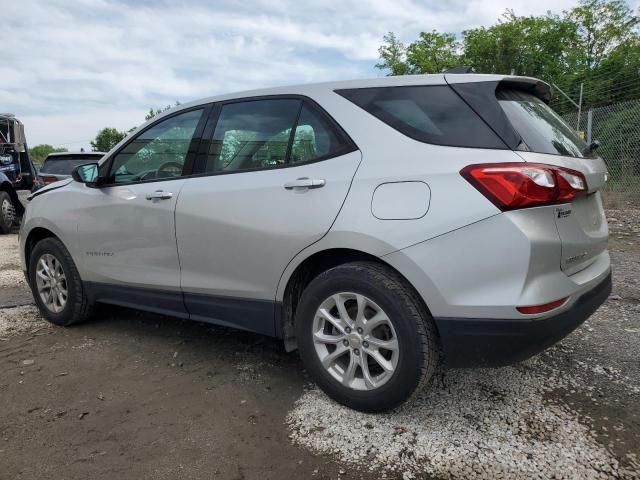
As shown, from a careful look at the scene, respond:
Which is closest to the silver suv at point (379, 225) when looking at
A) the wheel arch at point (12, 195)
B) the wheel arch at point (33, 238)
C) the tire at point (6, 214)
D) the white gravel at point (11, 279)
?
the wheel arch at point (33, 238)

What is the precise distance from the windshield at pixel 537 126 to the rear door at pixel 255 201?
30.7 inches

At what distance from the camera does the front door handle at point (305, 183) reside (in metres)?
2.73

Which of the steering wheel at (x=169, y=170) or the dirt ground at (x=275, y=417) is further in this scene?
the steering wheel at (x=169, y=170)

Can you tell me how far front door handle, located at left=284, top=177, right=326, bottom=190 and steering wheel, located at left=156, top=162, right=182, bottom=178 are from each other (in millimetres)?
987

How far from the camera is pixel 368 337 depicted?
2590mm

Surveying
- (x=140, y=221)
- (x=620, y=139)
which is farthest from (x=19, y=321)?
(x=620, y=139)

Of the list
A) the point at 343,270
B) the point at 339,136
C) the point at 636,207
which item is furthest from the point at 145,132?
the point at 636,207

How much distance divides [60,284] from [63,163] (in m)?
6.74

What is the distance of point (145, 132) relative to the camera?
12.4ft

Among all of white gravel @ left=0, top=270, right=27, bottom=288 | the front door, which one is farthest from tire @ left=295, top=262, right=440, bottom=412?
white gravel @ left=0, top=270, right=27, bottom=288

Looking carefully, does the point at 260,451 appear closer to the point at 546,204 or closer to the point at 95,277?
the point at 546,204

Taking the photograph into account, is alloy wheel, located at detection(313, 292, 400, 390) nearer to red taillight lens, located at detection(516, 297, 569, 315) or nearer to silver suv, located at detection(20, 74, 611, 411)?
silver suv, located at detection(20, 74, 611, 411)

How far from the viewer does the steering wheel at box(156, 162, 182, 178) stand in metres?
3.47

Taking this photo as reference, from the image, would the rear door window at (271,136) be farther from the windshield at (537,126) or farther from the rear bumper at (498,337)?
the rear bumper at (498,337)
